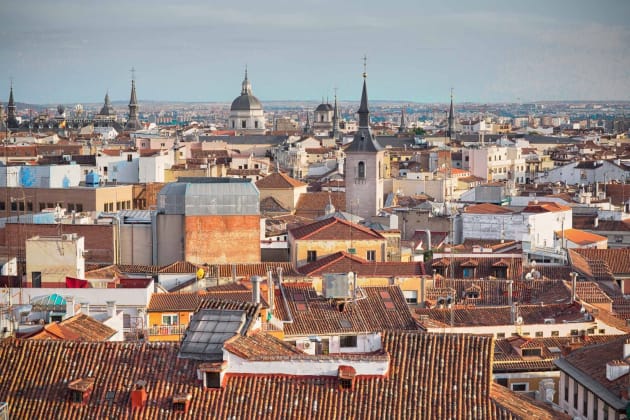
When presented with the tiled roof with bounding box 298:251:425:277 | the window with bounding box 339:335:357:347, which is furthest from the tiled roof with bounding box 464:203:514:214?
the window with bounding box 339:335:357:347

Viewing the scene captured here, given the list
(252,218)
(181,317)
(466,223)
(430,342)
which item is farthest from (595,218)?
(430,342)

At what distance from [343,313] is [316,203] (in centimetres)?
3955

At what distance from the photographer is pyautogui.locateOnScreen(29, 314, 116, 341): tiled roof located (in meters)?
18.8

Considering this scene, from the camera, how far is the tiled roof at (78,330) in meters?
18.8

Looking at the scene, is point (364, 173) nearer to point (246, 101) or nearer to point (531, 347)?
point (531, 347)

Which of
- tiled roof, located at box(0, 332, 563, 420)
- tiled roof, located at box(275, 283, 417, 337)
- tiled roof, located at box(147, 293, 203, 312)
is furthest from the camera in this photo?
tiled roof, located at box(147, 293, 203, 312)

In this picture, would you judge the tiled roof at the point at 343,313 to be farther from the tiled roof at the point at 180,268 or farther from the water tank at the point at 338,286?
the tiled roof at the point at 180,268

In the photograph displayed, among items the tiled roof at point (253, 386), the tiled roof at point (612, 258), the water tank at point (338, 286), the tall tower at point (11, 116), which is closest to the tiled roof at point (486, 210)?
the tiled roof at point (612, 258)

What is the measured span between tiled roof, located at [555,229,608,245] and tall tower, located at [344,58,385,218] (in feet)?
44.1

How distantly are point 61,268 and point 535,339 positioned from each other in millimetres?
10638

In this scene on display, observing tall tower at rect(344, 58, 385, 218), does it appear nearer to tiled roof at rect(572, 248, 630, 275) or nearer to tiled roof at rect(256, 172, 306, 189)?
tiled roof at rect(256, 172, 306, 189)

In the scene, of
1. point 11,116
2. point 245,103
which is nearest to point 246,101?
point 245,103

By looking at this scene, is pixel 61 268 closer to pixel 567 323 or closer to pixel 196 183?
pixel 196 183

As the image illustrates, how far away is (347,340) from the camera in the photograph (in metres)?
24.3
